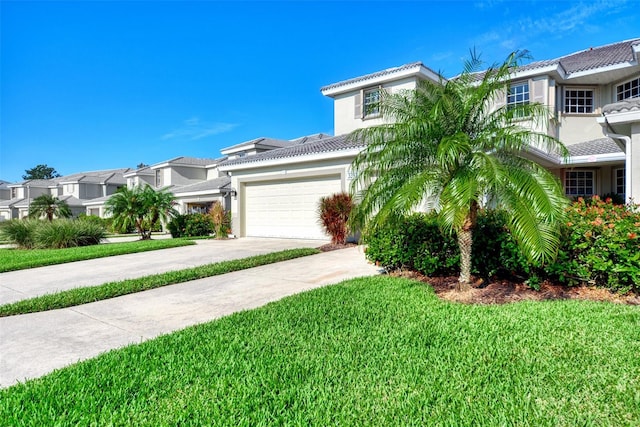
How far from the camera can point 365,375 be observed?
3.10 meters

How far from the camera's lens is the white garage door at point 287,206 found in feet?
46.5

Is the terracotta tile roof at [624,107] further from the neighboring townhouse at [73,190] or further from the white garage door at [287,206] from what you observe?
the neighboring townhouse at [73,190]

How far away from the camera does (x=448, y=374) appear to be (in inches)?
122

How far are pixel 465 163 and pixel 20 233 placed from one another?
19.1 m

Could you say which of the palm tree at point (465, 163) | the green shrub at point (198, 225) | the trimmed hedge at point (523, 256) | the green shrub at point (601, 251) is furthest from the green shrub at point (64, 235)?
the green shrub at point (601, 251)

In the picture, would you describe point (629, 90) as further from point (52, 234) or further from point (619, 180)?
point (52, 234)

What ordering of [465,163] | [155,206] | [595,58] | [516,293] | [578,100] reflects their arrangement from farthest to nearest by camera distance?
1. [155,206]
2. [595,58]
3. [578,100]
4. [516,293]
5. [465,163]

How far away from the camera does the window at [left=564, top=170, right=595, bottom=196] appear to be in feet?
48.2

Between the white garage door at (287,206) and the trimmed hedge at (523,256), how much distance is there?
20.4 feet

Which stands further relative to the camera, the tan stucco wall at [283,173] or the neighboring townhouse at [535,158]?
the neighboring townhouse at [535,158]

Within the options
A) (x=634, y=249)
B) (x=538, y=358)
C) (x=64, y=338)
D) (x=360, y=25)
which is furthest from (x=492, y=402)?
(x=360, y=25)

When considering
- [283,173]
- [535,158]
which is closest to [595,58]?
[535,158]

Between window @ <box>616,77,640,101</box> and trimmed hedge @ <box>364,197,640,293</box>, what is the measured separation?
36.2 feet

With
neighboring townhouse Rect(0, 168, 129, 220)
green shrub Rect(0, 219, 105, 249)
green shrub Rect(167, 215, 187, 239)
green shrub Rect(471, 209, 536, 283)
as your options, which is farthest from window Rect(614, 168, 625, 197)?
neighboring townhouse Rect(0, 168, 129, 220)
